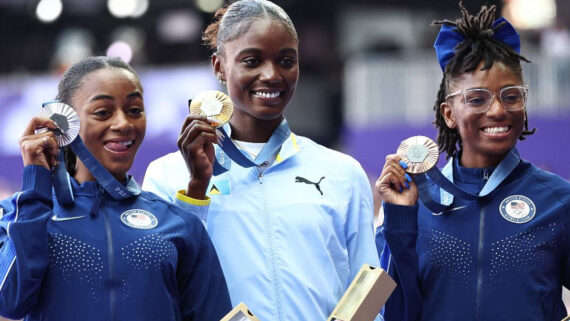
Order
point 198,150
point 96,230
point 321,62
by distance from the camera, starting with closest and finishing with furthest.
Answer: point 96,230 → point 198,150 → point 321,62

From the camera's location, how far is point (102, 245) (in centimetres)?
291

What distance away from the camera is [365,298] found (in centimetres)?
273

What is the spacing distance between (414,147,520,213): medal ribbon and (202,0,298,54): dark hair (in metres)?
0.69

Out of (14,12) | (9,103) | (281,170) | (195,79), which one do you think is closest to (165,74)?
(195,79)

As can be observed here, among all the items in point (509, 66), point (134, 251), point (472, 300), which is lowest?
point (472, 300)

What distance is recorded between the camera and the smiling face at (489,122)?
325 centimetres

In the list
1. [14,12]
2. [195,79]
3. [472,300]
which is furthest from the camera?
[14,12]

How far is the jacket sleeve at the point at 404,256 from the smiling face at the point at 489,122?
34cm

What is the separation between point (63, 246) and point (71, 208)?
6.1 inches

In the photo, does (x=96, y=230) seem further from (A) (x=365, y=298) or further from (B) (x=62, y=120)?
(A) (x=365, y=298)

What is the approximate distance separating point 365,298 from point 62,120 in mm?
1040

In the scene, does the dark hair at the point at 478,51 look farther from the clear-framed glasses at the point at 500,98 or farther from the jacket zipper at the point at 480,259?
the jacket zipper at the point at 480,259

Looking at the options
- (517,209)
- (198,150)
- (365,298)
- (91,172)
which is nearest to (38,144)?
(91,172)

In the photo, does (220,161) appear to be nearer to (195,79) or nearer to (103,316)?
(103,316)
